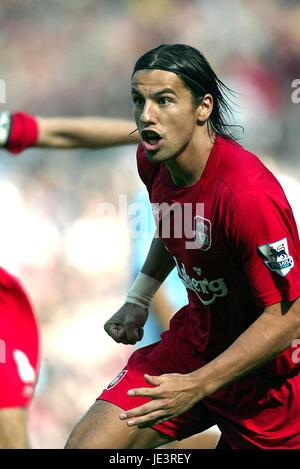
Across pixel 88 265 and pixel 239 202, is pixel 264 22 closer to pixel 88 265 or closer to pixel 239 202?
pixel 88 265

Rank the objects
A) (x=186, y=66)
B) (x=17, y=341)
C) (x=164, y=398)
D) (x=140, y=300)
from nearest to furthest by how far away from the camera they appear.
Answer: (x=164, y=398) < (x=186, y=66) < (x=17, y=341) < (x=140, y=300)

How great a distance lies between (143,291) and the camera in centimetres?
410

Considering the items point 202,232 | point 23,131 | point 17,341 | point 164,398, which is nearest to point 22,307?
point 17,341

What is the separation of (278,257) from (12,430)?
122cm

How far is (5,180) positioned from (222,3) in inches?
96.0

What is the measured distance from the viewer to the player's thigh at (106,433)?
3602mm

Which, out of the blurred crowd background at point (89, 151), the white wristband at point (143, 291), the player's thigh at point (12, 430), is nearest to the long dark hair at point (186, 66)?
the white wristband at point (143, 291)

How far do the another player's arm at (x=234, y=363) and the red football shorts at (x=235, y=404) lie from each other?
432 millimetres

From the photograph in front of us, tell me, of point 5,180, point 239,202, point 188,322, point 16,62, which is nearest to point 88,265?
point 5,180

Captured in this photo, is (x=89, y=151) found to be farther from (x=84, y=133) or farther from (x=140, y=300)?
(x=84, y=133)

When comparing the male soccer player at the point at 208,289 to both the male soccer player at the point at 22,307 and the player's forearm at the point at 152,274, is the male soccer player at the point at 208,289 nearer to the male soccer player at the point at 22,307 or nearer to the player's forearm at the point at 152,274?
the player's forearm at the point at 152,274

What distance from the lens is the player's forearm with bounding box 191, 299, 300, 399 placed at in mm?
3170
